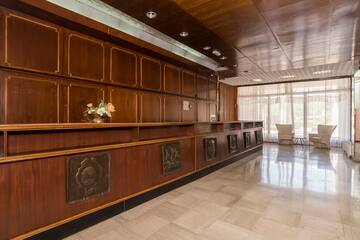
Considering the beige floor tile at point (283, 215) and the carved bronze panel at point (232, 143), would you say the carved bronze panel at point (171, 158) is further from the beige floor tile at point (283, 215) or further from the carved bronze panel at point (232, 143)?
the carved bronze panel at point (232, 143)

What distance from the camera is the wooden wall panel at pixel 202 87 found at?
693 cm

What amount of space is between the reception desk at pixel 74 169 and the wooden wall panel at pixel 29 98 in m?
1.07

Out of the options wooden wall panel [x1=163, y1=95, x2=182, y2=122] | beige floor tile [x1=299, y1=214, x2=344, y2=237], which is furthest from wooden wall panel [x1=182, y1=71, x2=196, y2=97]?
beige floor tile [x1=299, y1=214, x2=344, y2=237]

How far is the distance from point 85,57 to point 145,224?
9.71ft

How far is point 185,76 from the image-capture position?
627 centimetres

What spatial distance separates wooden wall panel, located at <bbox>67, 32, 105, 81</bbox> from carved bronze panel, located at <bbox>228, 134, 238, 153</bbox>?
3660 millimetres

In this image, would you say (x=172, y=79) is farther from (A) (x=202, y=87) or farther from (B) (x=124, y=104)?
(B) (x=124, y=104)

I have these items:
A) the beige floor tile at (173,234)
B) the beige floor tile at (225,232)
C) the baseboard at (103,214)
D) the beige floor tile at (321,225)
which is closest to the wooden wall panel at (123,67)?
the baseboard at (103,214)

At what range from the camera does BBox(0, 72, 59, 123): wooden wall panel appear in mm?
2799

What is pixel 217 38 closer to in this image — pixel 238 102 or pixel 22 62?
pixel 22 62

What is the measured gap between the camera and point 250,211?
9.28 feet

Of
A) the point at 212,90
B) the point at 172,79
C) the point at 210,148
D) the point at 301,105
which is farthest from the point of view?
the point at 301,105

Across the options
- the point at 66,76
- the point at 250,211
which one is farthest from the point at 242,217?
the point at 66,76

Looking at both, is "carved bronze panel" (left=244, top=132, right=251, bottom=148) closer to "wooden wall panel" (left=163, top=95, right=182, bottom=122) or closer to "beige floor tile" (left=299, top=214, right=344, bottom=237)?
"wooden wall panel" (left=163, top=95, right=182, bottom=122)
